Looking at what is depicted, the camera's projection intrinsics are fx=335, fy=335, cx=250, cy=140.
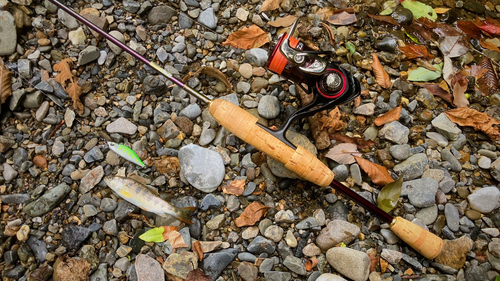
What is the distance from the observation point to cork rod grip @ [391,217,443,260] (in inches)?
86.7

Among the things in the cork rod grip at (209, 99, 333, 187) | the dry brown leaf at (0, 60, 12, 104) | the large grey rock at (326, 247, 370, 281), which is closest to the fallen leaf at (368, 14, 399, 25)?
the cork rod grip at (209, 99, 333, 187)

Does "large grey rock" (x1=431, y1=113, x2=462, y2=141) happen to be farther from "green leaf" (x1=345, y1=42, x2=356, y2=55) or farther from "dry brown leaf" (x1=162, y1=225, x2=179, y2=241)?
"dry brown leaf" (x1=162, y1=225, x2=179, y2=241)

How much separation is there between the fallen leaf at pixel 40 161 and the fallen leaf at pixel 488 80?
3.68 meters

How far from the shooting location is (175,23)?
301 centimetres

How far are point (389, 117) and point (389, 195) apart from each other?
0.68 metres

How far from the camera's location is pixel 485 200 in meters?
2.52

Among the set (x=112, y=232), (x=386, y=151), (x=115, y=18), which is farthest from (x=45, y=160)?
(x=386, y=151)

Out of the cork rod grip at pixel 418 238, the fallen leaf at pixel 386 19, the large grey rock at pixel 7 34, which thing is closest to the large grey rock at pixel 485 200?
the cork rod grip at pixel 418 238

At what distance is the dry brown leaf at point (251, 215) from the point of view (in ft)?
7.77

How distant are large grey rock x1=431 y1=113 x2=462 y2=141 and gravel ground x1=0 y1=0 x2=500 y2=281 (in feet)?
0.04

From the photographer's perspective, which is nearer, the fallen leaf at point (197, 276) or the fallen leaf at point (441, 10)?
the fallen leaf at point (197, 276)

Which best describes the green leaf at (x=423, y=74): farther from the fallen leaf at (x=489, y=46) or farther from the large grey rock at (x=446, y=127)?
the fallen leaf at (x=489, y=46)

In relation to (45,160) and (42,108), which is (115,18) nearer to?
(42,108)

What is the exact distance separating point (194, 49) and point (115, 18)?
0.76 m
